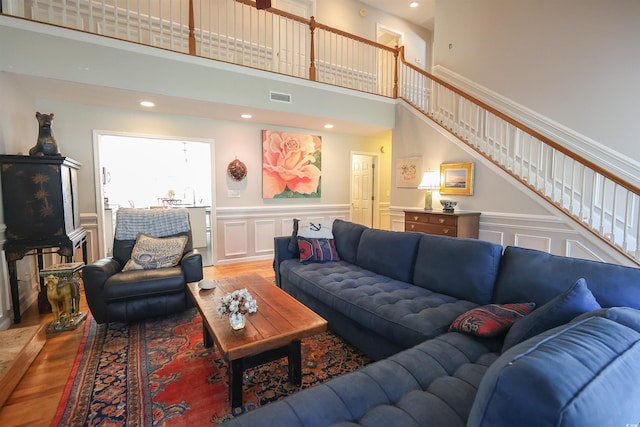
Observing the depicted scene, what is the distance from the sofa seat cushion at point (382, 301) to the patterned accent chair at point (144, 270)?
3.64ft

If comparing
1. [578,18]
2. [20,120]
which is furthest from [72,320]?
[578,18]

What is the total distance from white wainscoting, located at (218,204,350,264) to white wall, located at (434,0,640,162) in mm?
3854

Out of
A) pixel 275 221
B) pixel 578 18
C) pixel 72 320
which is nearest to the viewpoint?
pixel 72 320

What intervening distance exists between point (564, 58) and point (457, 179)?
1968mm

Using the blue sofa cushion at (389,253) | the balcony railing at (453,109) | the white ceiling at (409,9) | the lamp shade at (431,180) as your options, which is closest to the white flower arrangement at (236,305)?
the blue sofa cushion at (389,253)

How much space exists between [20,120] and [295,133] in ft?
12.1

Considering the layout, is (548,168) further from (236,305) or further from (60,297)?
(60,297)

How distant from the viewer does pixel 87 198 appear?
166 inches

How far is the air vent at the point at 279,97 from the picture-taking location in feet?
14.1

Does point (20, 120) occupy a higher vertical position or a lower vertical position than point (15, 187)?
higher

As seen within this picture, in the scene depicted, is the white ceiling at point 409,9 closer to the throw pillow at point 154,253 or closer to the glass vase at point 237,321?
the throw pillow at point 154,253

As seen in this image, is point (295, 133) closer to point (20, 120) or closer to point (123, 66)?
point (123, 66)

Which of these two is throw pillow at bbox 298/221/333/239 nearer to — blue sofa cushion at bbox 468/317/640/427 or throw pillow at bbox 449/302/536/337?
throw pillow at bbox 449/302/536/337

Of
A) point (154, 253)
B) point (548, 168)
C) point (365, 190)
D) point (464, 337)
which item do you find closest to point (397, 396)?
point (464, 337)
